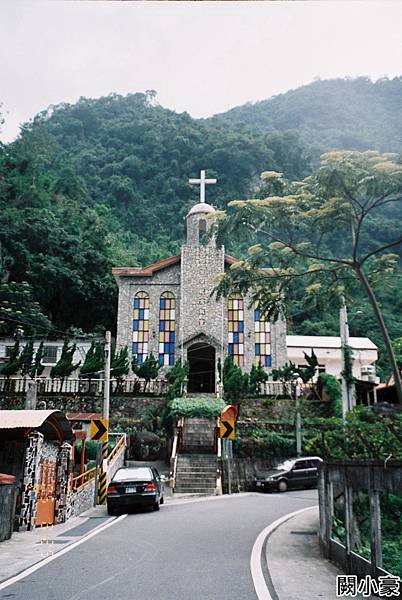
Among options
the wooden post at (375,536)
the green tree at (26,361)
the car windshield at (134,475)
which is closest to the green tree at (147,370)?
the green tree at (26,361)

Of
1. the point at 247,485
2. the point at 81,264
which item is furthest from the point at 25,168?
the point at 247,485

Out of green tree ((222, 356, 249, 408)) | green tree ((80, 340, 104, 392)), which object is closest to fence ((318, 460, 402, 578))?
green tree ((222, 356, 249, 408))

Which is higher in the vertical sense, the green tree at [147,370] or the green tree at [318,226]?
the green tree at [318,226]

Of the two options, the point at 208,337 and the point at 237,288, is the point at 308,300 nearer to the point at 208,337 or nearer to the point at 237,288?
the point at 237,288

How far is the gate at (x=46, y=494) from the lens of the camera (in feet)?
42.5

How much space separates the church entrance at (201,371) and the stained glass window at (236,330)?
1.64 metres

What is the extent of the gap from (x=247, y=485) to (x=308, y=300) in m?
9.54

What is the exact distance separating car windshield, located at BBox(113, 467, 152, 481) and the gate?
5.87 ft

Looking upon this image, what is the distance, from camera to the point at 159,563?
7.96 metres

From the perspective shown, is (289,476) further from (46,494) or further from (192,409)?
(46,494)

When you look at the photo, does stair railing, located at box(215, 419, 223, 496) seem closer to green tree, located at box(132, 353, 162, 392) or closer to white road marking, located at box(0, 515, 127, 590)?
green tree, located at box(132, 353, 162, 392)

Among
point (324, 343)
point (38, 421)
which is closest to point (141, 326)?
point (324, 343)

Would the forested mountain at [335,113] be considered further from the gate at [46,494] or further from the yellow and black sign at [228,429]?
the gate at [46,494]

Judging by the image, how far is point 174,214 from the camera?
214ft
